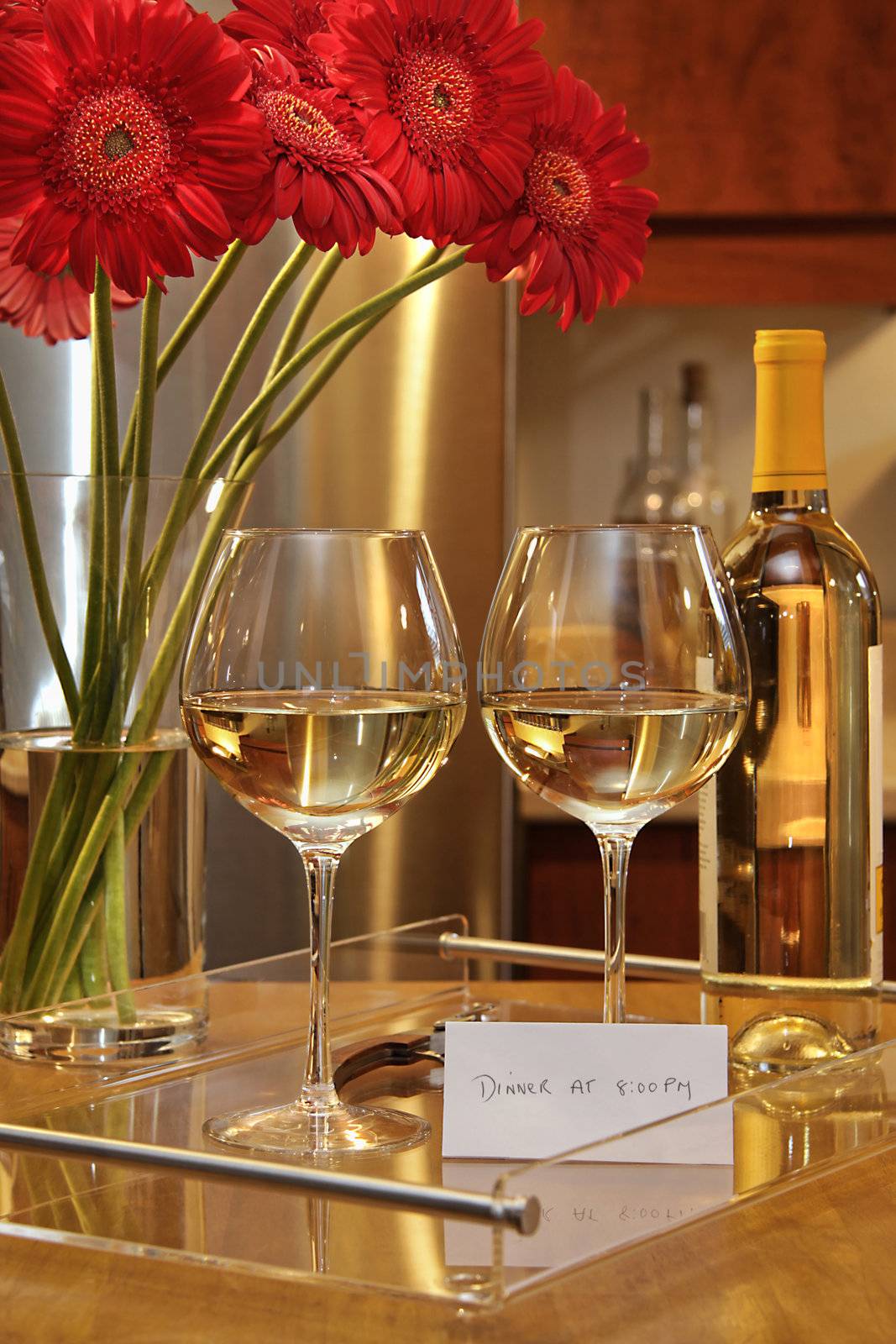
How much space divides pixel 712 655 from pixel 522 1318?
0.25m

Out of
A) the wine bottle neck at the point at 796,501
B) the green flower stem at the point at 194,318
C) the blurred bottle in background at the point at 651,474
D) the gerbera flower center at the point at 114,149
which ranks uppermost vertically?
the blurred bottle in background at the point at 651,474

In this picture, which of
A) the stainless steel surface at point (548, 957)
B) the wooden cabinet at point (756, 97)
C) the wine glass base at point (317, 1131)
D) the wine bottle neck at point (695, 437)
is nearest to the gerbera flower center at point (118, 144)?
the wine glass base at point (317, 1131)

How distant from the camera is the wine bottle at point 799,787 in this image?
675 millimetres

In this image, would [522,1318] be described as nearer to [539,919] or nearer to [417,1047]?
[417,1047]

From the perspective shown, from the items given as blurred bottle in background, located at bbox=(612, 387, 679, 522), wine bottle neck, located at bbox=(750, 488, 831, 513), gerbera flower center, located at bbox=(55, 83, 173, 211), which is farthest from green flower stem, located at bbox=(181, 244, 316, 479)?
blurred bottle in background, located at bbox=(612, 387, 679, 522)

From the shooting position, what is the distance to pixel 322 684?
1.83 feet

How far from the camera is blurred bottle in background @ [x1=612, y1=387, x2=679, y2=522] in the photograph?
7.43 ft

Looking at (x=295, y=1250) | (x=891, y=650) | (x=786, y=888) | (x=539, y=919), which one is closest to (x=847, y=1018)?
(x=786, y=888)

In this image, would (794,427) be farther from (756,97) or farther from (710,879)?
(756,97)

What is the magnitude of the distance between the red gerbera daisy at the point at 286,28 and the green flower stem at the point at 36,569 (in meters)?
0.18

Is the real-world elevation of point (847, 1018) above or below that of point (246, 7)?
below

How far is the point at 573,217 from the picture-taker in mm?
660

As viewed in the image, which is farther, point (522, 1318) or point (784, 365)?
point (784, 365)

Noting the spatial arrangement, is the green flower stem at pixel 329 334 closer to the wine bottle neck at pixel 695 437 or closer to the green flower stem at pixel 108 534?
the green flower stem at pixel 108 534
